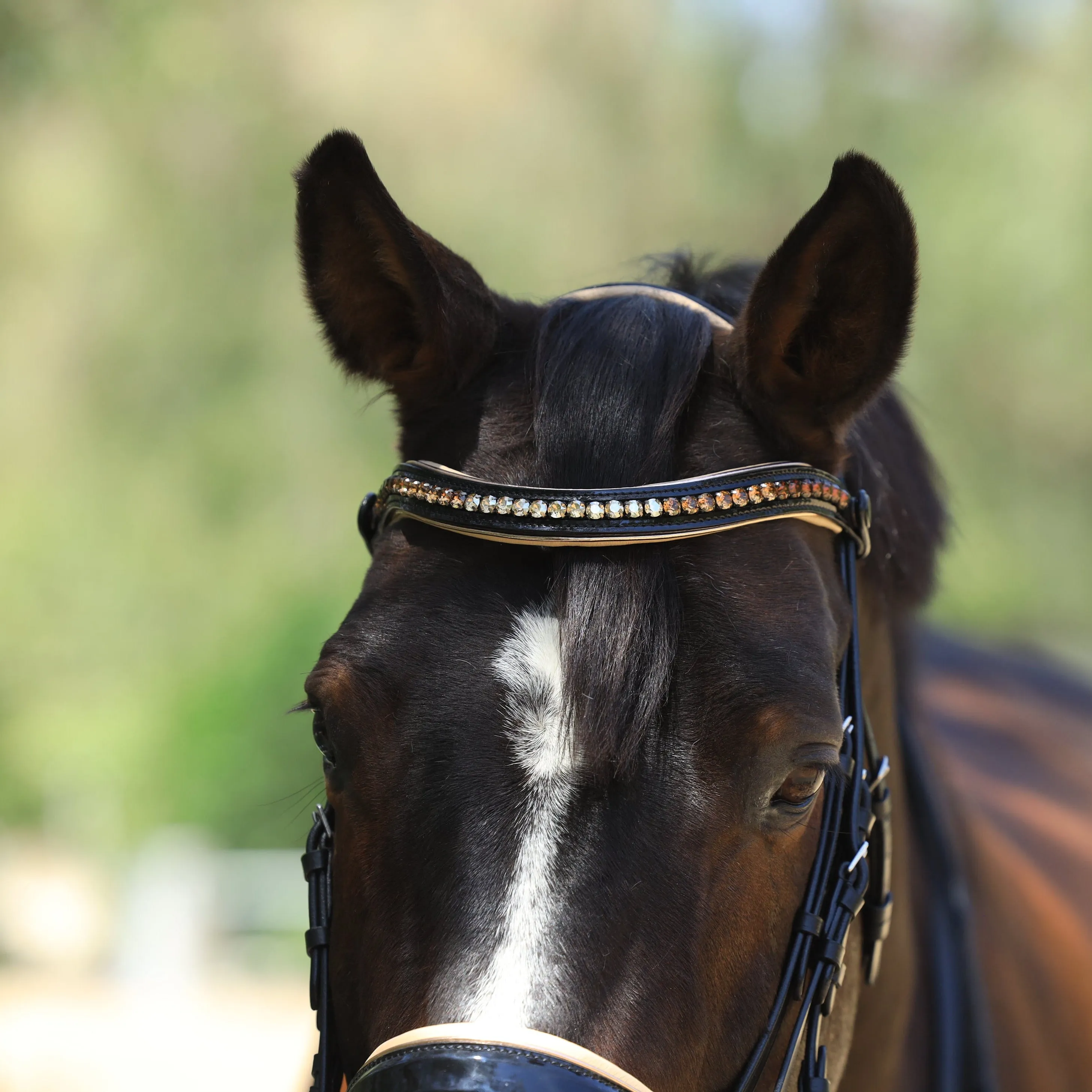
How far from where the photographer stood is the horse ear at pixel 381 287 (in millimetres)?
1824

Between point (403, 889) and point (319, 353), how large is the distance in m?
18.8

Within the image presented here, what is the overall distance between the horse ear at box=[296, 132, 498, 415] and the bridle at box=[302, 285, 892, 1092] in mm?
199

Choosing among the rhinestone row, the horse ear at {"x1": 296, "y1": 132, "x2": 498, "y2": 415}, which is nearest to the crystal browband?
the rhinestone row

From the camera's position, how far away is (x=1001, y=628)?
16.7 meters

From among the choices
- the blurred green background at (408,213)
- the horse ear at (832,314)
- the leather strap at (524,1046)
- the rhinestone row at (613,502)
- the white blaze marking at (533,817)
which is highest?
the blurred green background at (408,213)

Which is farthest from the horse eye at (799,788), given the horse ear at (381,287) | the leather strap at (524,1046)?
the horse ear at (381,287)

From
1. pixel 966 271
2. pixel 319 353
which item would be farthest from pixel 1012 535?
pixel 319 353

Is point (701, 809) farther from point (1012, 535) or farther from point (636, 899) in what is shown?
point (1012, 535)

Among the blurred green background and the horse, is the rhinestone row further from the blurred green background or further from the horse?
the blurred green background

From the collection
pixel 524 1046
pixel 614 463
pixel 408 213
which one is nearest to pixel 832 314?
pixel 614 463

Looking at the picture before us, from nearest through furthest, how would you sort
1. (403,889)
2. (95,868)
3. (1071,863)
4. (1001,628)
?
(403,889) < (1071,863) < (95,868) < (1001,628)

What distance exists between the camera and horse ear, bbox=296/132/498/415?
1.82m

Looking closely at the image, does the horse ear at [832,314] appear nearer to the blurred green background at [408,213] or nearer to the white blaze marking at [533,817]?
the white blaze marking at [533,817]

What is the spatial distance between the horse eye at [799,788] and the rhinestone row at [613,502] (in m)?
0.39
